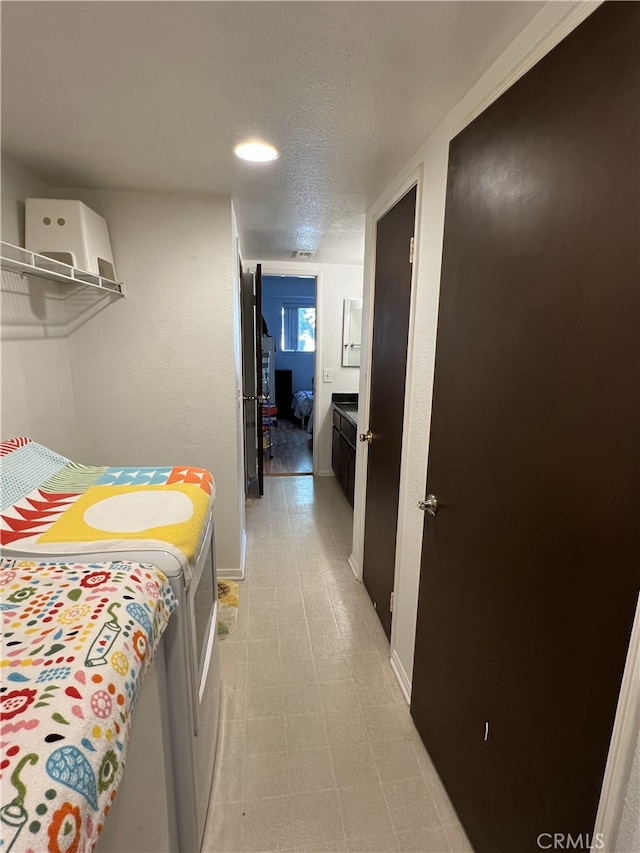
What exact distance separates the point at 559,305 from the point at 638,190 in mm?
218

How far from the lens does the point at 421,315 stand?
1.57 metres

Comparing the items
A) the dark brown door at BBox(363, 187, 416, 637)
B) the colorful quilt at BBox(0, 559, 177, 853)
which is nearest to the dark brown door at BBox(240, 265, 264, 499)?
the dark brown door at BBox(363, 187, 416, 637)

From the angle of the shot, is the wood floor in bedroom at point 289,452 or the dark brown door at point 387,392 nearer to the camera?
the dark brown door at point 387,392

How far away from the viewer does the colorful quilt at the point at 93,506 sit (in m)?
0.92

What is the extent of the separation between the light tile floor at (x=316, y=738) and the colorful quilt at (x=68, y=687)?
3.35 feet

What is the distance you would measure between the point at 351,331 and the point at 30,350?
3.09m

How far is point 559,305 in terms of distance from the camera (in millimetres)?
816

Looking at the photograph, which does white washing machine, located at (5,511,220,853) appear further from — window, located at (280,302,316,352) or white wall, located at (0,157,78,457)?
window, located at (280,302,316,352)

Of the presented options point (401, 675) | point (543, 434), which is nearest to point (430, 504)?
point (543, 434)

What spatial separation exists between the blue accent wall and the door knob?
565 cm

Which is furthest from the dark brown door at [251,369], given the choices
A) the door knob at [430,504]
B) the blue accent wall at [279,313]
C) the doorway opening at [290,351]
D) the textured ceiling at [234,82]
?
the blue accent wall at [279,313]

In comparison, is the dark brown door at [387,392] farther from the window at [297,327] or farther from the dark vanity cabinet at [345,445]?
the window at [297,327]

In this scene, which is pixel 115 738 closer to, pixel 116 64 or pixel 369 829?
pixel 369 829

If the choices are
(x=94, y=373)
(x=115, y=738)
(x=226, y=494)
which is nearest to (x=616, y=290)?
(x=115, y=738)
